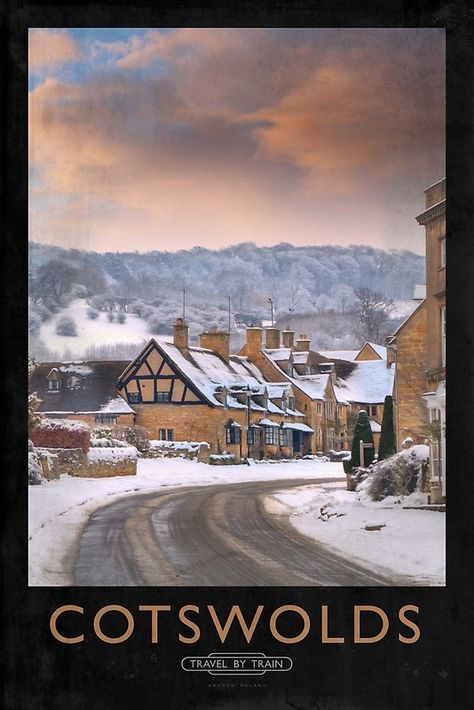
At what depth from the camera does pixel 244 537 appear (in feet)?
32.0

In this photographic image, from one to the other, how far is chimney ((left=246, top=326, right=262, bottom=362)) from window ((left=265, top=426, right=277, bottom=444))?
705mm

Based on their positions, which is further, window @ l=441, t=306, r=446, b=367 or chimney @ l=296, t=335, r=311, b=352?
chimney @ l=296, t=335, r=311, b=352

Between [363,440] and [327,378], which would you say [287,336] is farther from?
[363,440]

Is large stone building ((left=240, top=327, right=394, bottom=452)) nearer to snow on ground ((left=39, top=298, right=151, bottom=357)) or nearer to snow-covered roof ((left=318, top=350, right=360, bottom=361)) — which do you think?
snow-covered roof ((left=318, top=350, right=360, bottom=361))

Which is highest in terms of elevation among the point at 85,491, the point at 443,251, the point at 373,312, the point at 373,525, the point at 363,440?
the point at 443,251

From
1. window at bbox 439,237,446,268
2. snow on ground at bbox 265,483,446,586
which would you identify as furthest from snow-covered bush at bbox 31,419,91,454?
window at bbox 439,237,446,268

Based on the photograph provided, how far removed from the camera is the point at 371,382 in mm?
9914

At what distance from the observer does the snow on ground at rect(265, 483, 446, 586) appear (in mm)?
9266

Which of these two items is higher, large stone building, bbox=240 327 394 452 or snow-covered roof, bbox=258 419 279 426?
large stone building, bbox=240 327 394 452

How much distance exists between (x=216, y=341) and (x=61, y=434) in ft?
5.69

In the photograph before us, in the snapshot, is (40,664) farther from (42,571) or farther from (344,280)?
(344,280)

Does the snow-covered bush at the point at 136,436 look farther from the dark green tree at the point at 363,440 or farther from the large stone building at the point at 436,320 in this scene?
the large stone building at the point at 436,320

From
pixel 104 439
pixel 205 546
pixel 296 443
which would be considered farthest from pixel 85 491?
pixel 296 443
